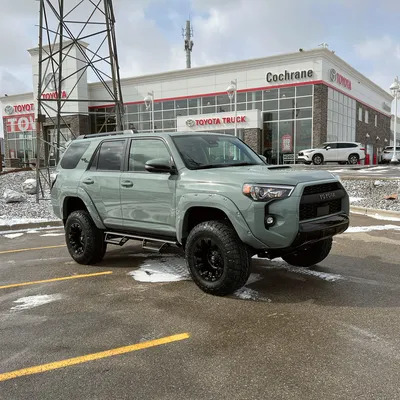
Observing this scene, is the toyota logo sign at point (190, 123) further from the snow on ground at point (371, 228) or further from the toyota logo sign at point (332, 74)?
the snow on ground at point (371, 228)

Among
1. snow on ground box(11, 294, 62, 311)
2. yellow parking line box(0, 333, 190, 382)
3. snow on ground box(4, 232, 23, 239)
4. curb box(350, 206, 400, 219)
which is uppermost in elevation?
curb box(350, 206, 400, 219)

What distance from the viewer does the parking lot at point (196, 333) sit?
113 inches

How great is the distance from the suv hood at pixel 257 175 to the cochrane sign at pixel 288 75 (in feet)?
97.4

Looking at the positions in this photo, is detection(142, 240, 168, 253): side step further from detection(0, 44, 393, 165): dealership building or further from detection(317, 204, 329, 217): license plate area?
detection(0, 44, 393, 165): dealership building

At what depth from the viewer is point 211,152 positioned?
5.38m

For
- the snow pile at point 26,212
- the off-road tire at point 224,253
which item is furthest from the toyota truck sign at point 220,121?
the off-road tire at point 224,253

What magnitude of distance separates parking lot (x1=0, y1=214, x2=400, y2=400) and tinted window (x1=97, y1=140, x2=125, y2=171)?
1.52 m

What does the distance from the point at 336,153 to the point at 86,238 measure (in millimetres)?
25399

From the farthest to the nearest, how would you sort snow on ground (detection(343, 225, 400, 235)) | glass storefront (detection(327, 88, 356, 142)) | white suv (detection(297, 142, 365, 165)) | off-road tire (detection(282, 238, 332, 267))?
glass storefront (detection(327, 88, 356, 142)) < white suv (detection(297, 142, 365, 165)) < snow on ground (detection(343, 225, 400, 235)) < off-road tire (detection(282, 238, 332, 267))

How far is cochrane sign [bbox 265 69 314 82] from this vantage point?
32.1m

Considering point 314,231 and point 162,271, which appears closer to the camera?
point 314,231

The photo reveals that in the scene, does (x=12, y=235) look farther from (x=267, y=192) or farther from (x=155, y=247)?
(x=267, y=192)

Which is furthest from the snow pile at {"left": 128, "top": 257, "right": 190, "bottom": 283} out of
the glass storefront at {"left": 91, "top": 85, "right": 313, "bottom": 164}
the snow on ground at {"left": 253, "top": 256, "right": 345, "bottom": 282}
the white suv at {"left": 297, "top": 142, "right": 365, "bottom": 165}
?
the glass storefront at {"left": 91, "top": 85, "right": 313, "bottom": 164}

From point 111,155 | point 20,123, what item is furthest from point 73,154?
point 20,123
